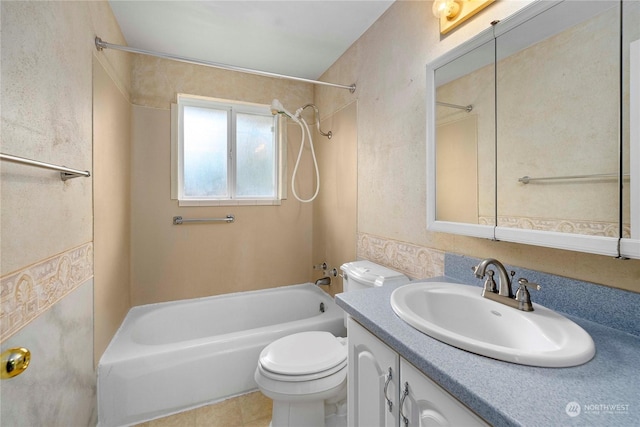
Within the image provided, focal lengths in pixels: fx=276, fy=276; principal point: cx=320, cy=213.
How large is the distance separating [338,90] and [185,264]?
1.96 meters

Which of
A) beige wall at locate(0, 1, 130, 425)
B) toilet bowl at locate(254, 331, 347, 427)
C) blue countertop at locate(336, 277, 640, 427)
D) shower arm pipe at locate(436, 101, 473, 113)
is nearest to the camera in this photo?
blue countertop at locate(336, 277, 640, 427)

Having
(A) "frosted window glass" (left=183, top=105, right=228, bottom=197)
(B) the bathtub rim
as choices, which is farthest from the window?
(B) the bathtub rim

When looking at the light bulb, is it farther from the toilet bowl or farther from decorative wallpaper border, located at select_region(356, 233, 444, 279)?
the toilet bowl

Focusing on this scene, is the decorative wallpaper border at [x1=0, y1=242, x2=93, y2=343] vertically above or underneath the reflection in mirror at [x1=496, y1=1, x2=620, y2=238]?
underneath

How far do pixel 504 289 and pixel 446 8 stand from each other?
1.21 m

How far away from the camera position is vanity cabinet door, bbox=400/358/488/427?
1.93ft

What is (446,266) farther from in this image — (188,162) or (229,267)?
(188,162)

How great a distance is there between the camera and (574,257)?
86 cm

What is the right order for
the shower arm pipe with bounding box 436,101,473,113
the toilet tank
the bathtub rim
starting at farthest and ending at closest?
1. the bathtub rim
2. the toilet tank
3. the shower arm pipe with bounding box 436,101,473,113

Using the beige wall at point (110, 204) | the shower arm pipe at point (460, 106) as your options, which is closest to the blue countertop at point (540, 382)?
the shower arm pipe at point (460, 106)

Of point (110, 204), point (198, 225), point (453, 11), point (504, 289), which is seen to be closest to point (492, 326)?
point (504, 289)

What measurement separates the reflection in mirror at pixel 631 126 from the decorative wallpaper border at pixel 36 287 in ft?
5.50

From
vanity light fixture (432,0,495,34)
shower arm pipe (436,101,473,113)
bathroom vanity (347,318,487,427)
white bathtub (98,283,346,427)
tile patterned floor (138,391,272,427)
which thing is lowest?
tile patterned floor (138,391,272,427)

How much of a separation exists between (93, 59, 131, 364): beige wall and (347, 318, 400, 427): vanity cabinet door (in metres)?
1.40
